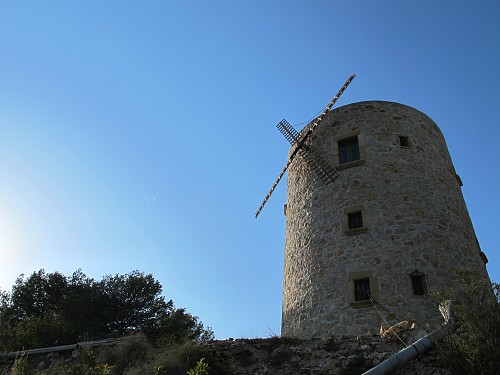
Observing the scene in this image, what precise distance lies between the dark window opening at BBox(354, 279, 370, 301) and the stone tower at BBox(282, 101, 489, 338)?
0.03 meters

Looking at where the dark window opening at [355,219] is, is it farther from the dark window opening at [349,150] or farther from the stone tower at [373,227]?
the dark window opening at [349,150]

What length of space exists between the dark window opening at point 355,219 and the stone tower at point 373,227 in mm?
32

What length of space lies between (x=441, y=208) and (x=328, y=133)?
4.72 meters

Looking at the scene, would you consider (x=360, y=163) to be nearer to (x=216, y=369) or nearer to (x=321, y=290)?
(x=321, y=290)

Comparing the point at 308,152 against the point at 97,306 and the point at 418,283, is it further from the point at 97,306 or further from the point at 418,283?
the point at 97,306

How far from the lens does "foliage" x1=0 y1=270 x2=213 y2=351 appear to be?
69.3 feet

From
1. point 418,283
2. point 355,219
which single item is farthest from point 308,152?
point 418,283

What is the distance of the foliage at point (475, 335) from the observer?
754 cm

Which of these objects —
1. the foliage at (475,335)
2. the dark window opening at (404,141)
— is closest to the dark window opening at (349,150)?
the dark window opening at (404,141)

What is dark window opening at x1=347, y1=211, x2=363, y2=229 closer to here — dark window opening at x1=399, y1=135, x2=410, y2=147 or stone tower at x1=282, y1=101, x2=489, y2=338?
stone tower at x1=282, y1=101, x2=489, y2=338

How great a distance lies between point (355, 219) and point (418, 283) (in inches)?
108

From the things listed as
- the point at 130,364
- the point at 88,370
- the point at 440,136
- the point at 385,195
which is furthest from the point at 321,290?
the point at 440,136

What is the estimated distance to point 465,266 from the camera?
550 inches

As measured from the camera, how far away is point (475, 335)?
314 inches
